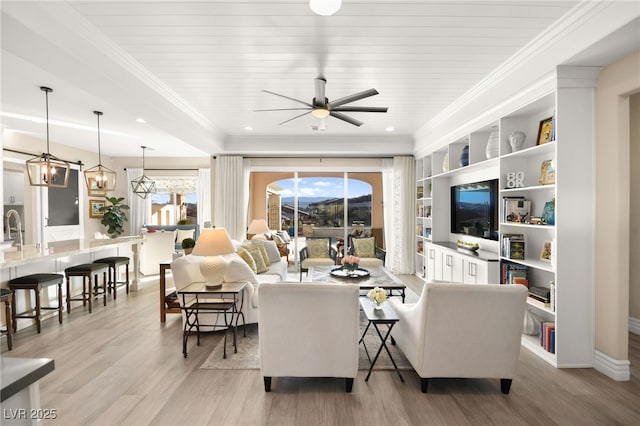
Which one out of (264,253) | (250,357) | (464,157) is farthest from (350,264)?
(464,157)

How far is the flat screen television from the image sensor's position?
4492mm

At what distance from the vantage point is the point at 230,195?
7102mm

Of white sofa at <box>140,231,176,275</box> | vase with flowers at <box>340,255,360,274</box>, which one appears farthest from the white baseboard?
white sofa at <box>140,231,176,275</box>

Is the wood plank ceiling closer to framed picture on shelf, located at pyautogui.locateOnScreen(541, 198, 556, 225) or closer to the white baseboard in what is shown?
framed picture on shelf, located at pyautogui.locateOnScreen(541, 198, 556, 225)

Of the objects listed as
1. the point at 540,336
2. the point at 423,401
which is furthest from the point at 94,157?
the point at 540,336

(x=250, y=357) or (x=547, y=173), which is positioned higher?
(x=547, y=173)

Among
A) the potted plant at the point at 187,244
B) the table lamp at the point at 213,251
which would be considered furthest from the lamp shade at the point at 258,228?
the table lamp at the point at 213,251

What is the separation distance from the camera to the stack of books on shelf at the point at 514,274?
3666mm

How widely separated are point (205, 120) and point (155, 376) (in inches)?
153

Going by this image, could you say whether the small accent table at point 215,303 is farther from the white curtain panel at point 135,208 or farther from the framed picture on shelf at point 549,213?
the white curtain panel at point 135,208

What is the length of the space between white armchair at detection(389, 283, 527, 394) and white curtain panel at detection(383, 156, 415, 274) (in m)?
4.61

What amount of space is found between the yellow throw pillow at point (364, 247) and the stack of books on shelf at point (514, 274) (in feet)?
8.69

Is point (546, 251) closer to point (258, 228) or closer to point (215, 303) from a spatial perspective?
point (215, 303)

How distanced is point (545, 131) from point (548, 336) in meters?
1.95
